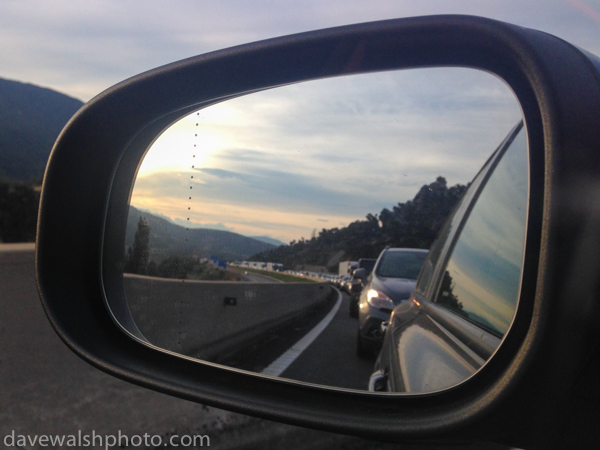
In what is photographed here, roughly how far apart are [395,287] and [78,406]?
10.5 feet

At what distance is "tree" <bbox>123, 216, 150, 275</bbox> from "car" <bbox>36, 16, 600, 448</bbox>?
53 mm

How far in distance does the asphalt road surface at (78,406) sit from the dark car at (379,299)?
1732 mm

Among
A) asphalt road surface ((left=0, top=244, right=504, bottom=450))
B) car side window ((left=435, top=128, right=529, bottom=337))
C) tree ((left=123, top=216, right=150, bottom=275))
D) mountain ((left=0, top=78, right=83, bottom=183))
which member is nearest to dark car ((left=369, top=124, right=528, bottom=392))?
car side window ((left=435, top=128, right=529, bottom=337))

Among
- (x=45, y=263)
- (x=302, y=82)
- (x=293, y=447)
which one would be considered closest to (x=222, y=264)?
(x=45, y=263)

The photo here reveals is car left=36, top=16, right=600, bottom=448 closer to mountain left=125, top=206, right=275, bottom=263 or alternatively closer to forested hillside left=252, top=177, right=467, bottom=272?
mountain left=125, top=206, right=275, bottom=263

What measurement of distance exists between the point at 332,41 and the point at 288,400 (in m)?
1.00

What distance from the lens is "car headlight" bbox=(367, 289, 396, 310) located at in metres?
2.95

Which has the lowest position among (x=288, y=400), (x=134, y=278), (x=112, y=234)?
(x=288, y=400)

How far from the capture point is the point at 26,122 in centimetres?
6806

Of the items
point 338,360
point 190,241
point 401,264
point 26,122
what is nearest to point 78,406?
point 338,360

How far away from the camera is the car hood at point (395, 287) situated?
2.65m

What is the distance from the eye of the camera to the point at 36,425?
432 cm

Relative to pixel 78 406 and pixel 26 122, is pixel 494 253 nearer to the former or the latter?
pixel 78 406

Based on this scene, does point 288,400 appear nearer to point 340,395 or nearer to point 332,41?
point 340,395
